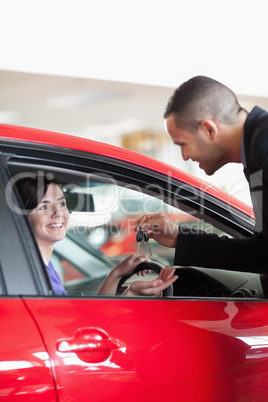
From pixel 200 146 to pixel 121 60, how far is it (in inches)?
487

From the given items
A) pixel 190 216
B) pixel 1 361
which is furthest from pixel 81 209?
pixel 1 361

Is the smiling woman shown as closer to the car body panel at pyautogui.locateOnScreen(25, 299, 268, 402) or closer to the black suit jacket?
the black suit jacket

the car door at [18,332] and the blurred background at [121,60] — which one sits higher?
the blurred background at [121,60]

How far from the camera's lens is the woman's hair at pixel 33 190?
1949 mm

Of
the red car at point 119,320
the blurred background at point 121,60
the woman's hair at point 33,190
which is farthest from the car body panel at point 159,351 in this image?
the blurred background at point 121,60

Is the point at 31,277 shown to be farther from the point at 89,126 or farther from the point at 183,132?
the point at 89,126

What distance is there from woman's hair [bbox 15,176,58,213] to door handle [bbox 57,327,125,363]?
22.0 inches

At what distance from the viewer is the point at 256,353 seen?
5.76ft

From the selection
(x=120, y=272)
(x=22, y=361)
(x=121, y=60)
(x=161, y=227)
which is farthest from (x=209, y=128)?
(x=121, y=60)

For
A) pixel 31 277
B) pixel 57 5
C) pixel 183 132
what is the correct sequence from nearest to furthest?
pixel 31 277 → pixel 183 132 → pixel 57 5

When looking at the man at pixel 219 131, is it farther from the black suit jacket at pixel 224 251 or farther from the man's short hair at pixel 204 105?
the black suit jacket at pixel 224 251

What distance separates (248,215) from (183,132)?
0.56 m

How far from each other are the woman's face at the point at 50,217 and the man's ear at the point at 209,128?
0.73 m

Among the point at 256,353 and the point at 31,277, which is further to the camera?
the point at 256,353
